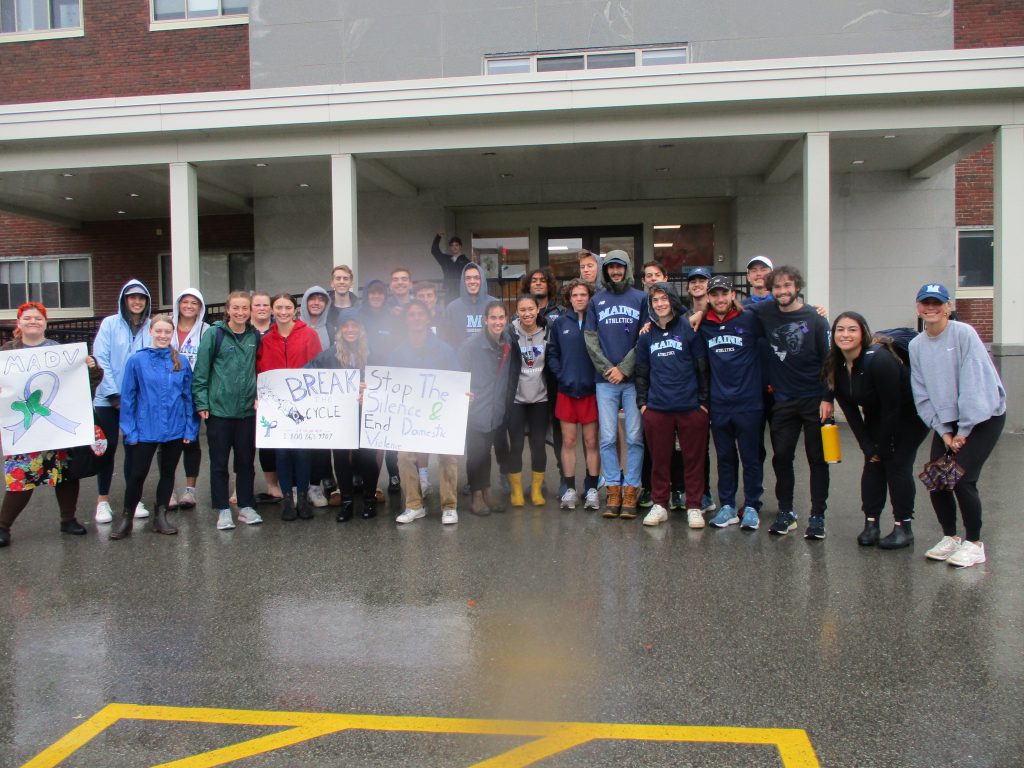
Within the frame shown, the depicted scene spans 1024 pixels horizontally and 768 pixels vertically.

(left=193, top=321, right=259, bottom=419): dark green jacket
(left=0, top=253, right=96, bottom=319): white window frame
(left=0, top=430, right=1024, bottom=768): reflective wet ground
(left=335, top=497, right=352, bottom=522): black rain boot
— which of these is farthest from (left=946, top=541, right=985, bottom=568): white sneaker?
(left=0, top=253, right=96, bottom=319): white window frame

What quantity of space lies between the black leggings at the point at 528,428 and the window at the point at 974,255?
1197 cm

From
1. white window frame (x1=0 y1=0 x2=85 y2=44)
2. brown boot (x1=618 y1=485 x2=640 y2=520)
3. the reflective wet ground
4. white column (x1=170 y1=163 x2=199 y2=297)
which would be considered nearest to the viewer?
the reflective wet ground

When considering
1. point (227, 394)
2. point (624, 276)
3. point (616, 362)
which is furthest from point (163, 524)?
point (624, 276)

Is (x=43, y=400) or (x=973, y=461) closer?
(x=973, y=461)

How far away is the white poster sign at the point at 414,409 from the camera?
6.63m

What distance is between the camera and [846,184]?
14.7 m

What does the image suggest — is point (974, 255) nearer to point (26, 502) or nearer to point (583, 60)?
point (583, 60)

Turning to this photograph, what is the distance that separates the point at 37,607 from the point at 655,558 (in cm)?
395

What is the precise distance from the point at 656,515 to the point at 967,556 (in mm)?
2156

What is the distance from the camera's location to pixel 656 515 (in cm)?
639

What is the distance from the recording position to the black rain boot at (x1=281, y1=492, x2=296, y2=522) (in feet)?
22.3

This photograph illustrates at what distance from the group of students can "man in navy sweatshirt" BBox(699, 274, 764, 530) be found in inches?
0.5

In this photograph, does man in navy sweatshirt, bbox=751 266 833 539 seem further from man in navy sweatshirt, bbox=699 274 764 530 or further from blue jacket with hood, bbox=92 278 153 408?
blue jacket with hood, bbox=92 278 153 408

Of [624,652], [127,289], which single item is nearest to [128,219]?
[127,289]
